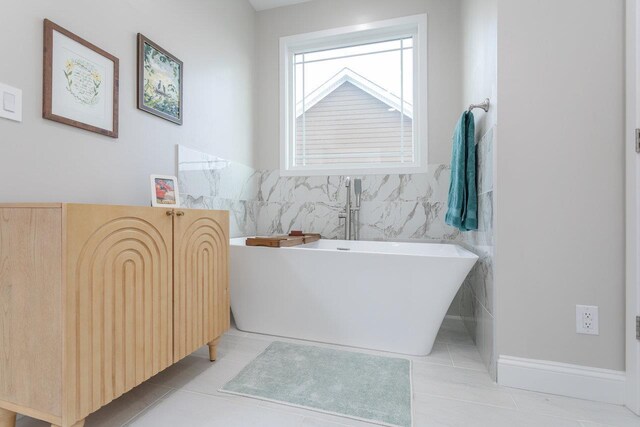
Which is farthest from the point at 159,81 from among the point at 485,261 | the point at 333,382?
the point at 485,261

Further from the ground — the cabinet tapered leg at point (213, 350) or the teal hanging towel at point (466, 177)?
the teal hanging towel at point (466, 177)

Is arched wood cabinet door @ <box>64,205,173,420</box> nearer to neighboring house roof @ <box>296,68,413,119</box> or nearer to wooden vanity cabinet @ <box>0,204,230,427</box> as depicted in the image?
wooden vanity cabinet @ <box>0,204,230,427</box>

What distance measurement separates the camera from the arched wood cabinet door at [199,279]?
4.77 feet

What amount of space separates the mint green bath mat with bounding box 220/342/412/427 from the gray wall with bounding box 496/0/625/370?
0.59m

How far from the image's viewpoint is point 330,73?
3.03m

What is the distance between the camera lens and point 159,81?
6.17ft

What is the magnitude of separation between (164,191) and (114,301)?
0.83 meters

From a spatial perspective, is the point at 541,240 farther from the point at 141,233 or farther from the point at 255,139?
the point at 255,139

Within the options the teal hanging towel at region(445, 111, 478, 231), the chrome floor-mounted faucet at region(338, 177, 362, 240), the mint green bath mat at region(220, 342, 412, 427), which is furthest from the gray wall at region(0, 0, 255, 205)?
the teal hanging towel at region(445, 111, 478, 231)

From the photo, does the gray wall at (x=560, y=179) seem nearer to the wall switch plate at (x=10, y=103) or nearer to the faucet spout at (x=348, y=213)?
the faucet spout at (x=348, y=213)

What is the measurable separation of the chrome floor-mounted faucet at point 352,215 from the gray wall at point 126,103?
3.35 ft

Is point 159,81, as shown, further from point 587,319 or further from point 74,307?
point 587,319

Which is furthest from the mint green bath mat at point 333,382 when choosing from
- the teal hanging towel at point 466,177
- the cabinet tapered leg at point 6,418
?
the teal hanging towel at point 466,177

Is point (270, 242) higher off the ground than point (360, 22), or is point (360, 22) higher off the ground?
point (360, 22)
